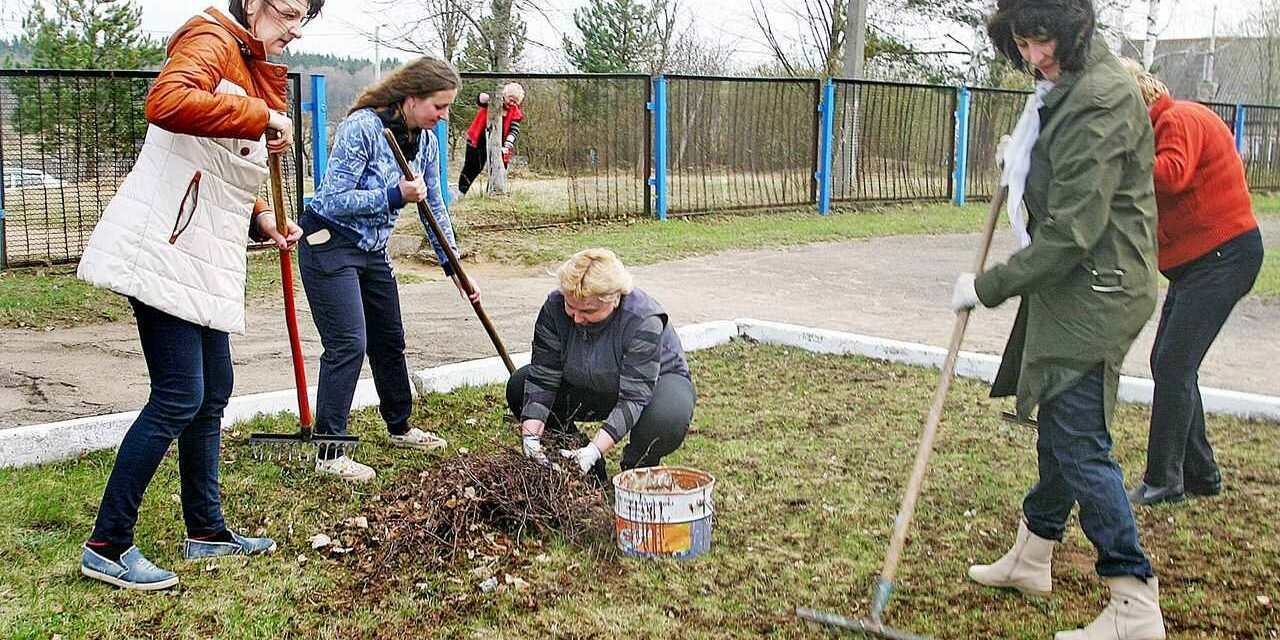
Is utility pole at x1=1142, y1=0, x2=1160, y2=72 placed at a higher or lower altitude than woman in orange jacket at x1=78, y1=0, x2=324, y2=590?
higher

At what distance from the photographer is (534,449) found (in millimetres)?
4199

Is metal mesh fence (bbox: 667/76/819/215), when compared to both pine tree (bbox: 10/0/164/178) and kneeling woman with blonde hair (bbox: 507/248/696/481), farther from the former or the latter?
kneeling woman with blonde hair (bbox: 507/248/696/481)

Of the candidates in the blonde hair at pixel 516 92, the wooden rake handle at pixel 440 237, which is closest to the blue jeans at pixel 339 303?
the wooden rake handle at pixel 440 237

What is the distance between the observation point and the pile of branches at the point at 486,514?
3.86m

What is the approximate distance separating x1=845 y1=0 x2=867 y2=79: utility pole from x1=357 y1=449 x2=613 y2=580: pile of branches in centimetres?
1568

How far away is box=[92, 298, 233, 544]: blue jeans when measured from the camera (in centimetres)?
339

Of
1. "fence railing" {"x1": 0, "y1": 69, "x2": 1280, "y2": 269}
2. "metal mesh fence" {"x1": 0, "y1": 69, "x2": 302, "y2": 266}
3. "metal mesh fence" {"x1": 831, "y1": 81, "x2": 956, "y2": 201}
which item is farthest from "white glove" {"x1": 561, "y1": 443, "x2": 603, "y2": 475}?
"metal mesh fence" {"x1": 831, "y1": 81, "x2": 956, "y2": 201}

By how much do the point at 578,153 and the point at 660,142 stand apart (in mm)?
1044

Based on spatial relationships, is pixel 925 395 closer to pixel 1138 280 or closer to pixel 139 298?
pixel 1138 280

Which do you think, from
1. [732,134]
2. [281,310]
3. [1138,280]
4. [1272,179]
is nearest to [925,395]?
[1138,280]

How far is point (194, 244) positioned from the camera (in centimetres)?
341

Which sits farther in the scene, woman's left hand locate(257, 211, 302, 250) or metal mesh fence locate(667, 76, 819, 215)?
metal mesh fence locate(667, 76, 819, 215)

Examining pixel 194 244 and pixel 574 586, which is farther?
pixel 574 586

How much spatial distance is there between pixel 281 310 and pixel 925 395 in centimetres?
478
